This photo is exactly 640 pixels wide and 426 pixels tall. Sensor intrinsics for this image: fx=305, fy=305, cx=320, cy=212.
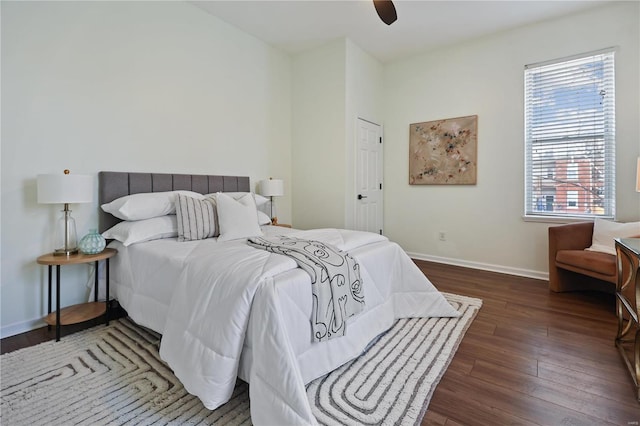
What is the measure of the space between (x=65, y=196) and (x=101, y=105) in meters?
0.91

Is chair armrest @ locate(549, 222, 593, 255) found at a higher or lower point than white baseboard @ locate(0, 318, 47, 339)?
higher

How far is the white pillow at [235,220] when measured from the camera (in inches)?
94.0

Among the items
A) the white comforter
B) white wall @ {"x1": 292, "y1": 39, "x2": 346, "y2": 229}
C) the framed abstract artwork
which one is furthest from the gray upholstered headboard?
the framed abstract artwork

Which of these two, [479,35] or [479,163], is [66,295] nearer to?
[479,163]

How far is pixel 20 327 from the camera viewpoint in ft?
7.11

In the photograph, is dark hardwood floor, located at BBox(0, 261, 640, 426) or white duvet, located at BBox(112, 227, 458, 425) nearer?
white duvet, located at BBox(112, 227, 458, 425)

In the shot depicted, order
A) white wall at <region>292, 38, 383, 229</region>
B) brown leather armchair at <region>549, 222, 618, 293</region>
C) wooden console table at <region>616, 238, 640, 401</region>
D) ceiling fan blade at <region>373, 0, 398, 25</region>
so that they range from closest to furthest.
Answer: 1. wooden console table at <region>616, 238, 640, 401</region>
2. ceiling fan blade at <region>373, 0, 398, 25</region>
3. brown leather armchair at <region>549, 222, 618, 293</region>
4. white wall at <region>292, 38, 383, 229</region>

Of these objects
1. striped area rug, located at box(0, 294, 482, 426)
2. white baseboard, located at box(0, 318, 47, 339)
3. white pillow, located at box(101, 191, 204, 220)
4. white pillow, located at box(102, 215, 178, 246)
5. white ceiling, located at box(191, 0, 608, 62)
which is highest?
white ceiling, located at box(191, 0, 608, 62)

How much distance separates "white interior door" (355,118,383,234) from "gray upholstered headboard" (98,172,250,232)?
167 centimetres

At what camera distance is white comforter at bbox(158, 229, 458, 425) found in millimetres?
1232

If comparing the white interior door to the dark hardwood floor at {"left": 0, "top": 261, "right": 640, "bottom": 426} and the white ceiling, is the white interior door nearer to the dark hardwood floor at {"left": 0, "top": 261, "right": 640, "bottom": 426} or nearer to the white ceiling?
the white ceiling

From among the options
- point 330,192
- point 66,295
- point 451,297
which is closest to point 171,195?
point 66,295

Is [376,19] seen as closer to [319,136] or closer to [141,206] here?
[319,136]

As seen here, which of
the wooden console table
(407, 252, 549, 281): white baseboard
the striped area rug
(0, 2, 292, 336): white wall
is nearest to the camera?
the striped area rug
